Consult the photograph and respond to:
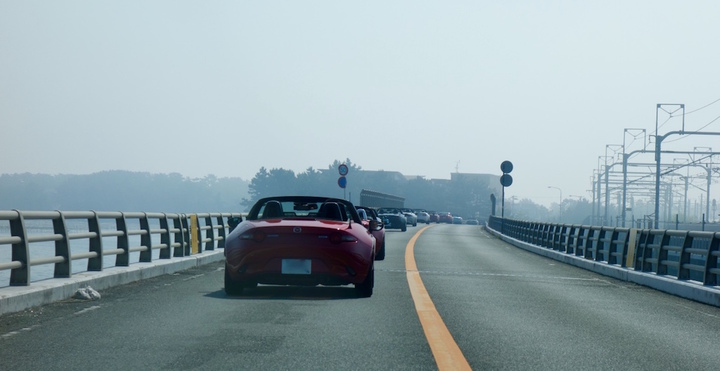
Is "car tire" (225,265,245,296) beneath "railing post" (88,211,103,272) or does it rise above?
beneath

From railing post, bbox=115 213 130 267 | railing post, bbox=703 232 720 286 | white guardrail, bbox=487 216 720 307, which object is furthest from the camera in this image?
railing post, bbox=115 213 130 267

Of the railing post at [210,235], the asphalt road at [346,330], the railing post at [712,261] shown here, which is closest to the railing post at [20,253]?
the asphalt road at [346,330]

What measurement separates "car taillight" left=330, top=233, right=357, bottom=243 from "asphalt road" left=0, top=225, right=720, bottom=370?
744 millimetres

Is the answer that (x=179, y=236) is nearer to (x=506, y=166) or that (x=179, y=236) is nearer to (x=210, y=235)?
(x=210, y=235)

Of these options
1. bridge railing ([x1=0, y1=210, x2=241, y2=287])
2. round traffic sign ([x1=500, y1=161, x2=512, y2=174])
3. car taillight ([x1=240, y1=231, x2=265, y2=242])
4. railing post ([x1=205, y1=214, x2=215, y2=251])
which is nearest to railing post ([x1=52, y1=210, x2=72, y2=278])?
bridge railing ([x1=0, y1=210, x2=241, y2=287])

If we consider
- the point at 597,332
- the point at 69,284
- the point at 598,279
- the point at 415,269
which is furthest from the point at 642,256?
the point at 69,284

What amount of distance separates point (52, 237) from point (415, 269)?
8.84 meters

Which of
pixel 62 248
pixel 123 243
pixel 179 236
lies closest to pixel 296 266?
pixel 62 248

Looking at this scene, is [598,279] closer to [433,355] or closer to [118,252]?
[118,252]

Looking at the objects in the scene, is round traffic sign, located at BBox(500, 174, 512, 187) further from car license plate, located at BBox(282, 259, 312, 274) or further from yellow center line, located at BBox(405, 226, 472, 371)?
car license plate, located at BBox(282, 259, 312, 274)

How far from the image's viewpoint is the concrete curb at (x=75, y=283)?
978cm

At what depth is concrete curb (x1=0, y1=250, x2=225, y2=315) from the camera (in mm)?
9781

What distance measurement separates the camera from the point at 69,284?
1139cm

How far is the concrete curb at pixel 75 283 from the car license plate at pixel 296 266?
2.65 metres
